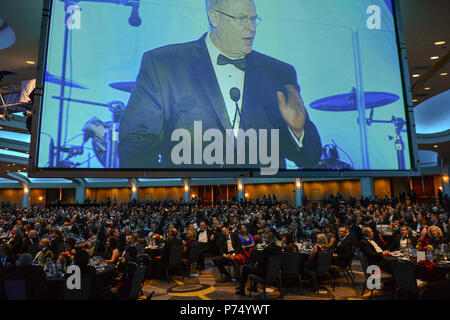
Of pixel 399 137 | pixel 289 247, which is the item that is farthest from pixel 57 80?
pixel 399 137

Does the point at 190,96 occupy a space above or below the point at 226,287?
above

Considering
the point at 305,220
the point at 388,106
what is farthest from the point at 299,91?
the point at 305,220

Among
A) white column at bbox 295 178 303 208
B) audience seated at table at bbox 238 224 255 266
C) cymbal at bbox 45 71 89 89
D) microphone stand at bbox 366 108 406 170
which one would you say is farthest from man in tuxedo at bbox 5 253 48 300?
white column at bbox 295 178 303 208

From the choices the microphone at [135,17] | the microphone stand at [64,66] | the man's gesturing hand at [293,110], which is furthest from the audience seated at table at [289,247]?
the microphone at [135,17]

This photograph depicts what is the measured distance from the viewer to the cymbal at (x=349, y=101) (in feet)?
18.6

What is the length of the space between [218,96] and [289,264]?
156 inches

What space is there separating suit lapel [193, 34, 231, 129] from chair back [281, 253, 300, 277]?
3.40 metres

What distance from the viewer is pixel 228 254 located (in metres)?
8.39

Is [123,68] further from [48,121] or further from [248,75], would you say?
[248,75]

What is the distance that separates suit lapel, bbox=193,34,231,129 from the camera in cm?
513

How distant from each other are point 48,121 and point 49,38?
1.29 m

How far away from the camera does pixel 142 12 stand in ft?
17.1

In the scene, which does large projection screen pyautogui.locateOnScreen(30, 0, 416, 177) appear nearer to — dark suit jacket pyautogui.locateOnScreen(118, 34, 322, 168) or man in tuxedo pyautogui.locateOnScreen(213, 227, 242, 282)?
dark suit jacket pyautogui.locateOnScreen(118, 34, 322, 168)

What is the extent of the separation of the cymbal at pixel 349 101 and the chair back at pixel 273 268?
3099 millimetres
